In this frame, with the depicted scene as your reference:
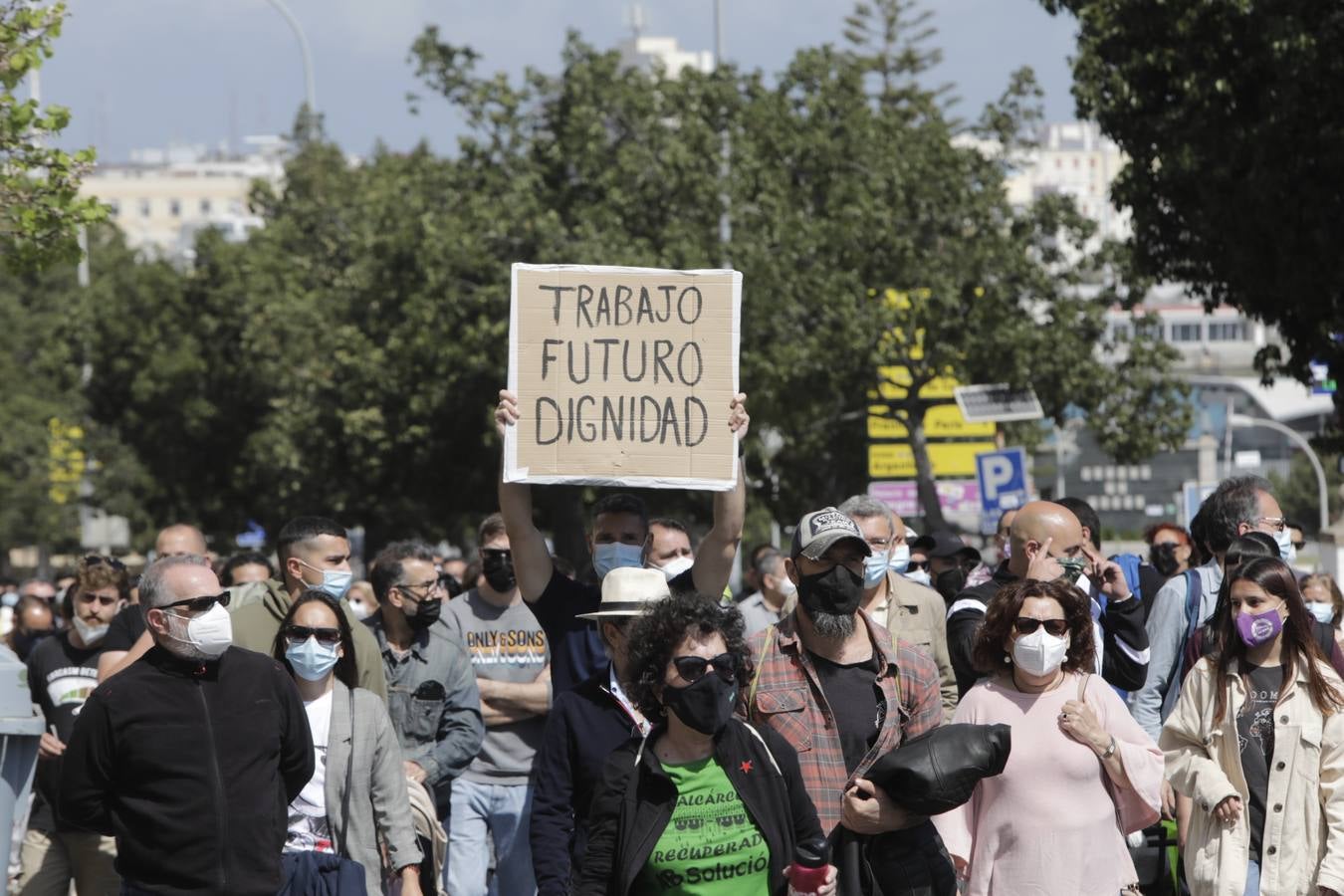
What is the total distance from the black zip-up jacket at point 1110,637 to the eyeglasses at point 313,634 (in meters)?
2.07

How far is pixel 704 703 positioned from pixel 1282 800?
233cm

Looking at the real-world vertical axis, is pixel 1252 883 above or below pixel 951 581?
below

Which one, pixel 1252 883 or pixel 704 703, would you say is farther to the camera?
pixel 1252 883

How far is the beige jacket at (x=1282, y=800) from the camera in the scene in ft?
21.2

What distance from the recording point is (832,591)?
595 centimetres

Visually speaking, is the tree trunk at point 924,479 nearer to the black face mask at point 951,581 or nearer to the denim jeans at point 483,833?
the black face mask at point 951,581

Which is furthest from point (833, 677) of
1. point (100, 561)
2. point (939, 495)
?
point (939, 495)

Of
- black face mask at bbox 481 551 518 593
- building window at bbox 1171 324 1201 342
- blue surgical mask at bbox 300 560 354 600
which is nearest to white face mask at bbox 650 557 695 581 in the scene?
blue surgical mask at bbox 300 560 354 600

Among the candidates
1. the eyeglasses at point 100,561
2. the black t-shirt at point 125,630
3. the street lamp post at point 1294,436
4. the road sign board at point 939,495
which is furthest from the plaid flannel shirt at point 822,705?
the street lamp post at point 1294,436

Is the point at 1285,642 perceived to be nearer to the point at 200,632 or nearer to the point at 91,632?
the point at 200,632

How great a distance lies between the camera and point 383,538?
145 feet

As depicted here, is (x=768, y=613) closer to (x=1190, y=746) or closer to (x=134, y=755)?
(x=1190, y=746)

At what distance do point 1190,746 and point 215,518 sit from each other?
44.0 meters

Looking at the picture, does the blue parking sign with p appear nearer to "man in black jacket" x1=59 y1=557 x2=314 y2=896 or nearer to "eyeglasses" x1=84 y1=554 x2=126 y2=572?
"eyeglasses" x1=84 y1=554 x2=126 y2=572
